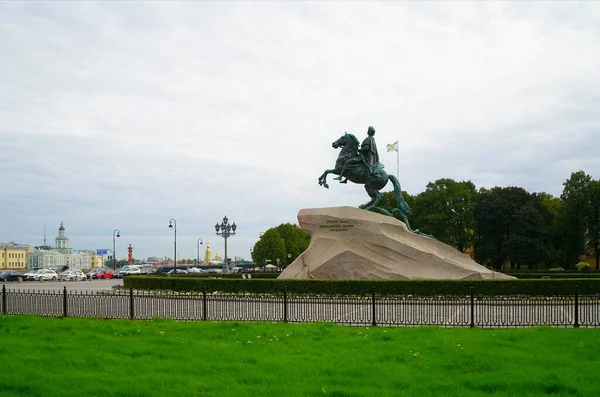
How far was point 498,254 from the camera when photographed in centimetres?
5781

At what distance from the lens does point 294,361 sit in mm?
8680

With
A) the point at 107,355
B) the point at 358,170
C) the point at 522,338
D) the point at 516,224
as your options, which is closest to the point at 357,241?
the point at 358,170

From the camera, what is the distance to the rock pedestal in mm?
25656

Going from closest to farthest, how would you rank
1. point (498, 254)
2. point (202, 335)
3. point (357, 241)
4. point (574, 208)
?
1. point (202, 335)
2. point (357, 241)
3. point (574, 208)
4. point (498, 254)

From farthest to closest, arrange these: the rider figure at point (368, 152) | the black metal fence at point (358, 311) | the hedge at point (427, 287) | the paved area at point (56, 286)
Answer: the paved area at point (56, 286) → the rider figure at point (368, 152) → the hedge at point (427, 287) → the black metal fence at point (358, 311)

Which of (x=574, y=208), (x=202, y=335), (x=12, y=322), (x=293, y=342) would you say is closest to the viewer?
(x=293, y=342)

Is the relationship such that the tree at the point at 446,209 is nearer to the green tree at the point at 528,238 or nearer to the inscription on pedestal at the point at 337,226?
the green tree at the point at 528,238

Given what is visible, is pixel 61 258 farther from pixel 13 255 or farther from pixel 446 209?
pixel 446 209

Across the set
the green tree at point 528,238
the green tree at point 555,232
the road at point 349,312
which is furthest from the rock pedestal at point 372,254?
the green tree at point 555,232

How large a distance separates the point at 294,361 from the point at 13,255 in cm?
15542

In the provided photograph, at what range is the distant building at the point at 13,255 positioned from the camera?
141 metres

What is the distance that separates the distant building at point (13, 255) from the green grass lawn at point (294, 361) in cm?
14396

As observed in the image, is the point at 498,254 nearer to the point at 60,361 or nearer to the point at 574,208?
the point at 574,208

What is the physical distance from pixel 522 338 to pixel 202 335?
→ 240 inches
